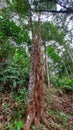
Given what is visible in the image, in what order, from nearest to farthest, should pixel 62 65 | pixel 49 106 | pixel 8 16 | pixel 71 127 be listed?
pixel 71 127 → pixel 49 106 → pixel 8 16 → pixel 62 65

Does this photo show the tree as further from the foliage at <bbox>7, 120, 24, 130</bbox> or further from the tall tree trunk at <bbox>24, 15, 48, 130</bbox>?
the foliage at <bbox>7, 120, 24, 130</bbox>

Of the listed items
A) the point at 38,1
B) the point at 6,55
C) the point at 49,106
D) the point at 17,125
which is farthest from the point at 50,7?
the point at 17,125

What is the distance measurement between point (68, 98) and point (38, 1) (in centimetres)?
425

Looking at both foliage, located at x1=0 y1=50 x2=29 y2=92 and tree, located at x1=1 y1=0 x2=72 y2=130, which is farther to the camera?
foliage, located at x1=0 y1=50 x2=29 y2=92

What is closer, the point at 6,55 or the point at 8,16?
the point at 6,55

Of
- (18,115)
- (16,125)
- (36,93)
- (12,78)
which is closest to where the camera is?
(16,125)

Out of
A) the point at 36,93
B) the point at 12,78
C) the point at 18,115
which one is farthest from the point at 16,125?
the point at 12,78

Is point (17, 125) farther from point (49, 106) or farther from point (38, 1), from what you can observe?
point (38, 1)

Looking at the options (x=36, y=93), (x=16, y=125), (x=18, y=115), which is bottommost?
(x=16, y=125)

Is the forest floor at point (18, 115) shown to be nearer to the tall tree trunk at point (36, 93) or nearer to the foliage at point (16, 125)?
the foliage at point (16, 125)

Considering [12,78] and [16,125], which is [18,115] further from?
[12,78]

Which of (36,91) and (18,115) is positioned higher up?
(36,91)

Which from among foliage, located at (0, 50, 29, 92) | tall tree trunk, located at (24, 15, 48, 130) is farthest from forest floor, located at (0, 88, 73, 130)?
foliage, located at (0, 50, 29, 92)

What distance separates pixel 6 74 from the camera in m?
5.36
